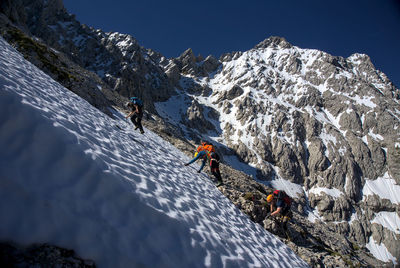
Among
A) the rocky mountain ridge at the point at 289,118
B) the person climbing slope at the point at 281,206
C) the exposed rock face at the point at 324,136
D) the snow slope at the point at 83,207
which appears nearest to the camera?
the snow slope at the point at 83,207

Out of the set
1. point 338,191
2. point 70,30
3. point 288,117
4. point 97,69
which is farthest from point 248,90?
point 70,30

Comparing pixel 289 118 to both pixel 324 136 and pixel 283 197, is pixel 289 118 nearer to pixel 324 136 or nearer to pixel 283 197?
pixel 324 136

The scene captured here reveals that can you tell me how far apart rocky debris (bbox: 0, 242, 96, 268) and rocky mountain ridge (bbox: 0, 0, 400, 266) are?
83.3 metres

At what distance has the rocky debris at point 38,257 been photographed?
7.20 ft

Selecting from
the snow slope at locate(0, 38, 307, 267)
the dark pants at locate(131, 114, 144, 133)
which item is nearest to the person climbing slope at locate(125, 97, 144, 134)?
the dark pants at locate(131, 114, 144, 133)

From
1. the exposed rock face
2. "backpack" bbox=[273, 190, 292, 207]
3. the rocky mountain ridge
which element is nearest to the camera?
"backpack" bbox=[273, 190, 292, 207]

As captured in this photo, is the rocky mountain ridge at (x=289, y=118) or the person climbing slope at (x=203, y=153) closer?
the person climbing slope at (x=203, y=153)

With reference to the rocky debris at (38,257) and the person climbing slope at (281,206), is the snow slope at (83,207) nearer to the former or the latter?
the rocky debris at (38,257)

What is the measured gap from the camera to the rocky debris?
2.20 metres

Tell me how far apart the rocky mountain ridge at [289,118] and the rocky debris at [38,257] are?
3278 inches

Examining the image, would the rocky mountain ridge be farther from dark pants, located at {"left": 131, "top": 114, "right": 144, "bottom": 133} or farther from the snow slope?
the snow slope

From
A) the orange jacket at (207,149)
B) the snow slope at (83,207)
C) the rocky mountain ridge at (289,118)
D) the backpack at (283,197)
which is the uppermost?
the rocky mountain ridge at (289,118)

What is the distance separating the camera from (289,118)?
458 feet

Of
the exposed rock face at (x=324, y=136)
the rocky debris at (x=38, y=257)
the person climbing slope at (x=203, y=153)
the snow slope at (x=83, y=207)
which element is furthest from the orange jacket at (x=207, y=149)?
the exposed rock face at (x=324, y=136)
